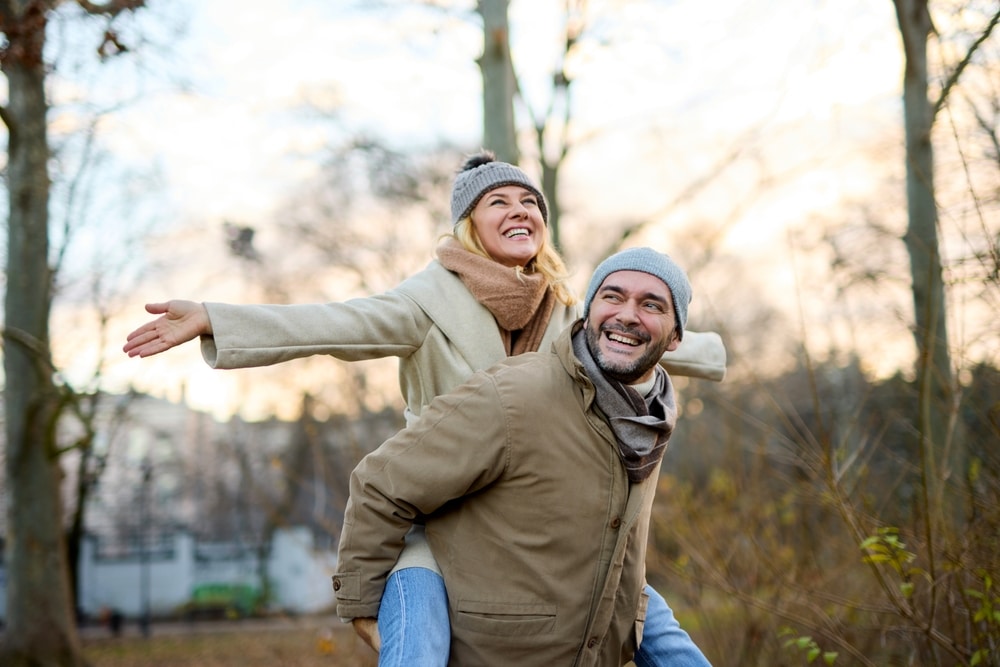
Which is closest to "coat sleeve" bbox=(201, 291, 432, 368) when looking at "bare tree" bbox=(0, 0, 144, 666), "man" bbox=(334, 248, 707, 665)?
"man" bbox=(334, 248, 707, 665)

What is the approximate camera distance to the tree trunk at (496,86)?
7.10 meters

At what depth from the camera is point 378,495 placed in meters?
2.75

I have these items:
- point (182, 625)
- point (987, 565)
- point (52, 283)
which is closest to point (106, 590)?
point (182, 625)

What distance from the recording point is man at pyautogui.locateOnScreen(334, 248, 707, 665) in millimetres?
2729

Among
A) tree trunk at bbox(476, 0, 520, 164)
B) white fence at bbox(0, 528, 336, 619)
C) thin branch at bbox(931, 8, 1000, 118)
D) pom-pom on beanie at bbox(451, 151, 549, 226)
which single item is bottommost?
white fence at bbox(0, 528, 336, 619)

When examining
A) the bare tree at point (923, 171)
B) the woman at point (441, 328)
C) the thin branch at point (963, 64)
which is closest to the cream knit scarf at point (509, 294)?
the woman at point (441, 328)

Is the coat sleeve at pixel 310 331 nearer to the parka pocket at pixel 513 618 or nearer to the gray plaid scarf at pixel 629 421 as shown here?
the gray plaid scarf at pixel 629 421

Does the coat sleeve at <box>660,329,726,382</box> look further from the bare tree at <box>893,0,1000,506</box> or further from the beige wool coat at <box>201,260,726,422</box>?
the bare tree at <box>893,0,1000,506</box>

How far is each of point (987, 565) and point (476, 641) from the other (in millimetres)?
2355

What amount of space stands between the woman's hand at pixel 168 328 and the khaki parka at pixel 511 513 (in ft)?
1.95

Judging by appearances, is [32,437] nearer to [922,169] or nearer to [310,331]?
[922,169]

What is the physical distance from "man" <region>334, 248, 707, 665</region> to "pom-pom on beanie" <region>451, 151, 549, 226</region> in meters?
0.84

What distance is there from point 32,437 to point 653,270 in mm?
12606

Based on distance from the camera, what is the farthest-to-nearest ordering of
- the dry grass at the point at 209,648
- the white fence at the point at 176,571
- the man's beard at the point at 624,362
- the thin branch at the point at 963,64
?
the white fence at the point at 176,571 < the dry grass at the point at 209,648 < the thin branch at the point at 963,64 < the man's beard at the point at 624,362
